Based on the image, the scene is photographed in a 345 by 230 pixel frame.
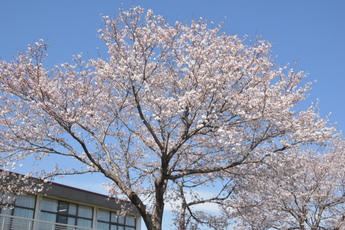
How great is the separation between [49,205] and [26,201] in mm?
1267

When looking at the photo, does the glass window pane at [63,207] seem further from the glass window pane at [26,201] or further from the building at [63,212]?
the glass window pane at [26,201]

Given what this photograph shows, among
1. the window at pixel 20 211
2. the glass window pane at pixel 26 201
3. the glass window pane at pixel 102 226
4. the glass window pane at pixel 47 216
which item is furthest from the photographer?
the glass window pane at pixel 102 226

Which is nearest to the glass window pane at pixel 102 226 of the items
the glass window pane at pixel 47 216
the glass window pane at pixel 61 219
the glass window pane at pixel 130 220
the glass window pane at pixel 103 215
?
the glass window pane at pixel 103 215

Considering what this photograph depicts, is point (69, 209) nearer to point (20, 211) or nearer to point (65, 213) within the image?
point (65, 213)

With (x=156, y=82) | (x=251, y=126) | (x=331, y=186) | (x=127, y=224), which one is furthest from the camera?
(x=127, y=224)

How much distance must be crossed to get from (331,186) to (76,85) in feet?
45.6

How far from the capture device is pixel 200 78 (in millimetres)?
10211

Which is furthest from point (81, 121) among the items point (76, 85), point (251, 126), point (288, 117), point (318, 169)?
point (318, 169)

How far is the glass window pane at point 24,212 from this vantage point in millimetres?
14530

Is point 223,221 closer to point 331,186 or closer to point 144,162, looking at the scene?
point 144,162

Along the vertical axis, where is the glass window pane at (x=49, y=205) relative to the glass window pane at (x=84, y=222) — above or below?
above

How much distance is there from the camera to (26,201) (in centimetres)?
1505

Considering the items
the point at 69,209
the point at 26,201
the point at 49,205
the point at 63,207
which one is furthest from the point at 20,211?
the point at 69,209

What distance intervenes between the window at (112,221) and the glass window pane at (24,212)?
431cm
